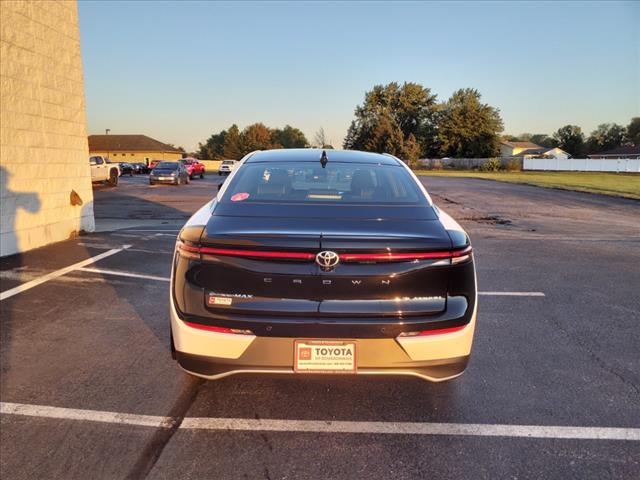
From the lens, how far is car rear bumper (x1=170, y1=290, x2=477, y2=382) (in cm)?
259

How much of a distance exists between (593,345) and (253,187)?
3.22 meters

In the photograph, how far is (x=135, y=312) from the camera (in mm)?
4891

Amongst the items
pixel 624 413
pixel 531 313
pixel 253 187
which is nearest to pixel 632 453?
pixel 624 413

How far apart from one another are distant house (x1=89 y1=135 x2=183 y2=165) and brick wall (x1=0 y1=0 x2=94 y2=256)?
72.6 m

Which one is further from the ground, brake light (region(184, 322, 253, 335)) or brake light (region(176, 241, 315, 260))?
brake light (region(176, 241, 315, 260))

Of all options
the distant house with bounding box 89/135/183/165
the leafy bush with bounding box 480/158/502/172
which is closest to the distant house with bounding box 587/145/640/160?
the leafy bush with bounding box 480/158/502/172

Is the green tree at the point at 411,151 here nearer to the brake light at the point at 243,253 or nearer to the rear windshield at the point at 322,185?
the rear windshield at the point at 322,185

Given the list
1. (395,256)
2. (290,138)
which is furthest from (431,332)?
(290,138)

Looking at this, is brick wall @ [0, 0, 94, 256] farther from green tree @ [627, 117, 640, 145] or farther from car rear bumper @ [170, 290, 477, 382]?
green tree @ [627, 117, 640, 145]

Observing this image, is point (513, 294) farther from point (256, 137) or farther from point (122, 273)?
point (256, 137)

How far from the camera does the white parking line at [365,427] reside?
279cm

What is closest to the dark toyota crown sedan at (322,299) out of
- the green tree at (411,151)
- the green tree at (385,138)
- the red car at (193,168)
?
the red car at (193,168)

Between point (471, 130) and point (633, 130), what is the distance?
42135mm

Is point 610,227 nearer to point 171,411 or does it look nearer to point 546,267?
point 546,267
